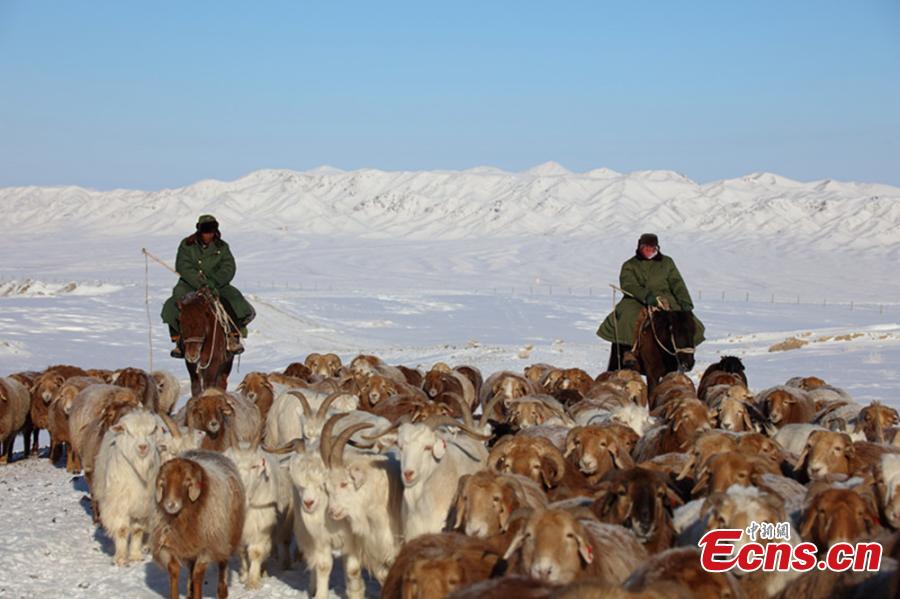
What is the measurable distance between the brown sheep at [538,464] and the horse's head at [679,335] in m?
6.44

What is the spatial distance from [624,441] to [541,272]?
7676 cm

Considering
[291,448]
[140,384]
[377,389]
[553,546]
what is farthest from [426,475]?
[140,384]

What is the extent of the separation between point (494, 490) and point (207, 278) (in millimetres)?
8074

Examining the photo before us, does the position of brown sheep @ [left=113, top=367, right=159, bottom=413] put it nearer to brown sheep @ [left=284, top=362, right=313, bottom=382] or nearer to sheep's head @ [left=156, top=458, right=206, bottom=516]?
brown sheep @ [left=284, top=362, right=313, bottom=382]

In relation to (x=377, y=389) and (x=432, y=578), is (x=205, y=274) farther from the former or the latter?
(x=432, y=578)

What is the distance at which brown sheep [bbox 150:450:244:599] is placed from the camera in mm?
7695

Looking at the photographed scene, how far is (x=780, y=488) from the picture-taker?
24.5 feet

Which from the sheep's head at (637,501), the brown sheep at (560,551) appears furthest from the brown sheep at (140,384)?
the brown sheep at (560,551)

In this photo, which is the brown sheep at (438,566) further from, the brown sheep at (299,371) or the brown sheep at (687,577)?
the brown sheep at (299,371)

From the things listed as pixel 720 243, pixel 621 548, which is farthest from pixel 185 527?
pixel 720 243

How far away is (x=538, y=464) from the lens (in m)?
8.02

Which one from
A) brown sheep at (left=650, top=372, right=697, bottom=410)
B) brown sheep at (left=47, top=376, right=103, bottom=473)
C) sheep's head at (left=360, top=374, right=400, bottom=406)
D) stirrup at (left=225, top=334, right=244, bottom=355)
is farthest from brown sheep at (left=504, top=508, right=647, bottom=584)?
stirrup at (left=225, top=334, right=244, bottom=355)

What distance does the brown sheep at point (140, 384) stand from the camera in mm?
13609

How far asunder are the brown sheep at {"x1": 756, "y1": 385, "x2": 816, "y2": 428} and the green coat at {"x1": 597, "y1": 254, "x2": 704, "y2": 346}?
11.2ft
